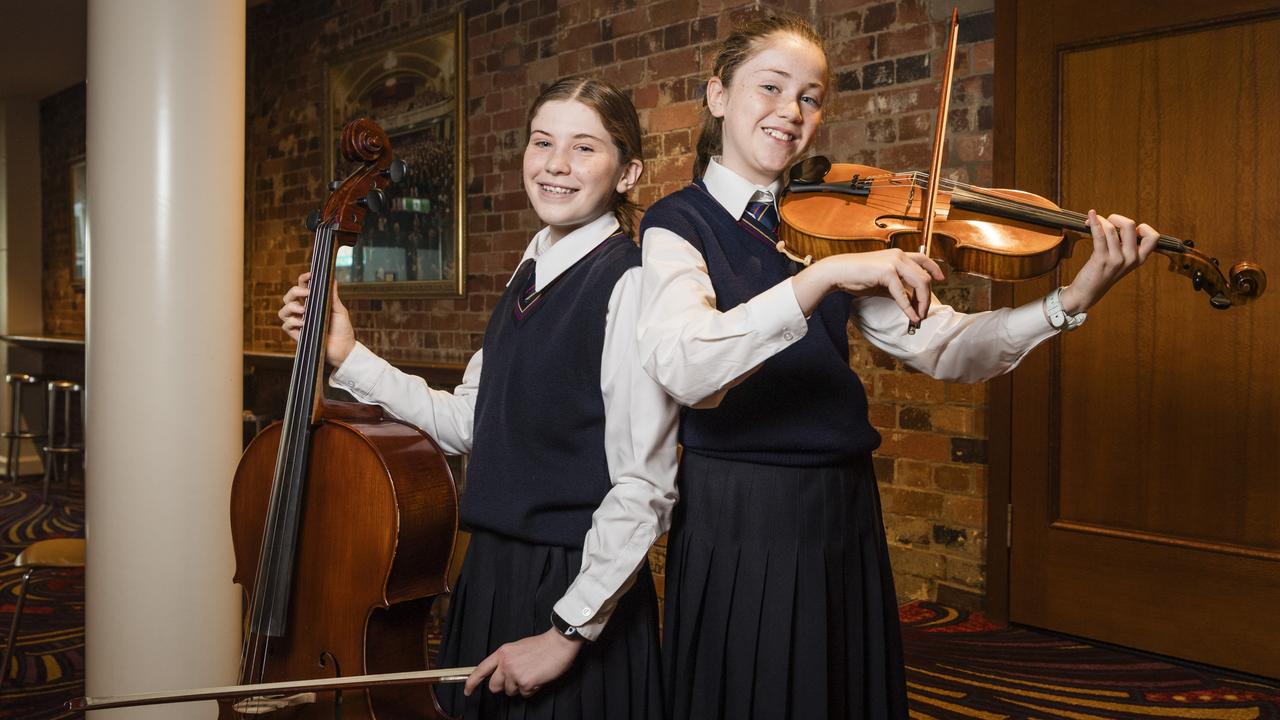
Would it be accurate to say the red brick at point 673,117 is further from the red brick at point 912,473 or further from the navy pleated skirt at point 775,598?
the navy pleated skirt at point 775,598

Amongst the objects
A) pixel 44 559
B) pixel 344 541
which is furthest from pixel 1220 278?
pixel 44 559

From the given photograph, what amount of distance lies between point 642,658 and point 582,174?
609 millimetres

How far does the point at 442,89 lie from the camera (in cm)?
500

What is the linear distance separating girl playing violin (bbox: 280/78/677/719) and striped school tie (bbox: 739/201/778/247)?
0.15 m

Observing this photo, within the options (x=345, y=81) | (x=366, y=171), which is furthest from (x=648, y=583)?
(x=345, y=81)

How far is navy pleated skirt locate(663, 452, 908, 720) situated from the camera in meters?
1.23

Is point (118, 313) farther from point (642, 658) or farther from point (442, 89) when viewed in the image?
point (442, 89)

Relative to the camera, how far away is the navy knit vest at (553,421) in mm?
1233

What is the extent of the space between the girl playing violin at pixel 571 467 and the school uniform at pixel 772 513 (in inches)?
2.8

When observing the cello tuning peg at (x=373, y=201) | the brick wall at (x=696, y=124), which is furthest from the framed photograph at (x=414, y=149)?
the cello tuning peg at (x=373, y=201)

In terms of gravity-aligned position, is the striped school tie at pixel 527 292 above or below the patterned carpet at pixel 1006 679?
above

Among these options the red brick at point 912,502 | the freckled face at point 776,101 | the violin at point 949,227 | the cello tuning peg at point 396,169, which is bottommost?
the red brick at point 912,502

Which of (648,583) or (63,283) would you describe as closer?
(648,583)

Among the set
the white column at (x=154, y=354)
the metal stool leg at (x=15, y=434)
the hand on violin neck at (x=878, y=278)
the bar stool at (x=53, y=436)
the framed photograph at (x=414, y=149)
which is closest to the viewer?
the hand on violin neck at (x=878, y=278)
